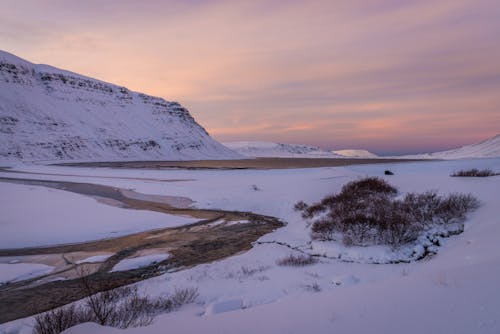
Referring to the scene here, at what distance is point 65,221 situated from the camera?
620 inches

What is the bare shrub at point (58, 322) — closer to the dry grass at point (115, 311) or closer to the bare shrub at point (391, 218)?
the dry grass at point (115, 311)

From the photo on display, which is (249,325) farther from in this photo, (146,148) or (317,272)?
(146,148)

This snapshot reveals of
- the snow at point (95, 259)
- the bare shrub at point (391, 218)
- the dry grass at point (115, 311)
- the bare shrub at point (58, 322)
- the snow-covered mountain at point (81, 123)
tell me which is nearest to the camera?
the bare shrub at point (58, 322)

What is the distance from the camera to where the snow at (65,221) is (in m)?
13.2

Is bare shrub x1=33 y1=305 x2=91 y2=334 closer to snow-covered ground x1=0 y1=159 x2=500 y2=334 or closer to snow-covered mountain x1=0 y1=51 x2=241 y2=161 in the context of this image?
snow-covered ground x1=0 y1=159 x2=500 y2=334

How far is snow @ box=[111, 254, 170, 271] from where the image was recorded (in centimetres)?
999

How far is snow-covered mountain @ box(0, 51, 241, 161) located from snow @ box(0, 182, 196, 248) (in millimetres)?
86627

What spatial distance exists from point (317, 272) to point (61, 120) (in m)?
140

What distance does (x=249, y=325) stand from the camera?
10.1 ft

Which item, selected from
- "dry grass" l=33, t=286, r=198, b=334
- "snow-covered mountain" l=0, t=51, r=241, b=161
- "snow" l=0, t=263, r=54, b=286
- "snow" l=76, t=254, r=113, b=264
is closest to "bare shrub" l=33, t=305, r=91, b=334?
"dry grass" l=33, t=286, r=198, b=334

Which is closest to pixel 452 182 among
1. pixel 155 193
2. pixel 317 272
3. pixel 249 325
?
pixel 317 272

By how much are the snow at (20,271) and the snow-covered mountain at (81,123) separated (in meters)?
97.6

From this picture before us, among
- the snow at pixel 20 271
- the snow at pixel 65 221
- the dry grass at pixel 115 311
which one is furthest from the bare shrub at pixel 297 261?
the snow at pixel 65 221

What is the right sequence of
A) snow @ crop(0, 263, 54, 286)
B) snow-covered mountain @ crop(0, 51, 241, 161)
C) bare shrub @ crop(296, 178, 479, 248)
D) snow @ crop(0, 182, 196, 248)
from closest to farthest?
snow @ crop(0, 263, 54, 286) < bare shrub @ crop(296, 178, 479, 248) < snow @ crop(0, 182, 196, 248) < snow-covered mountain @ crop(0, 51, 241, 161)
